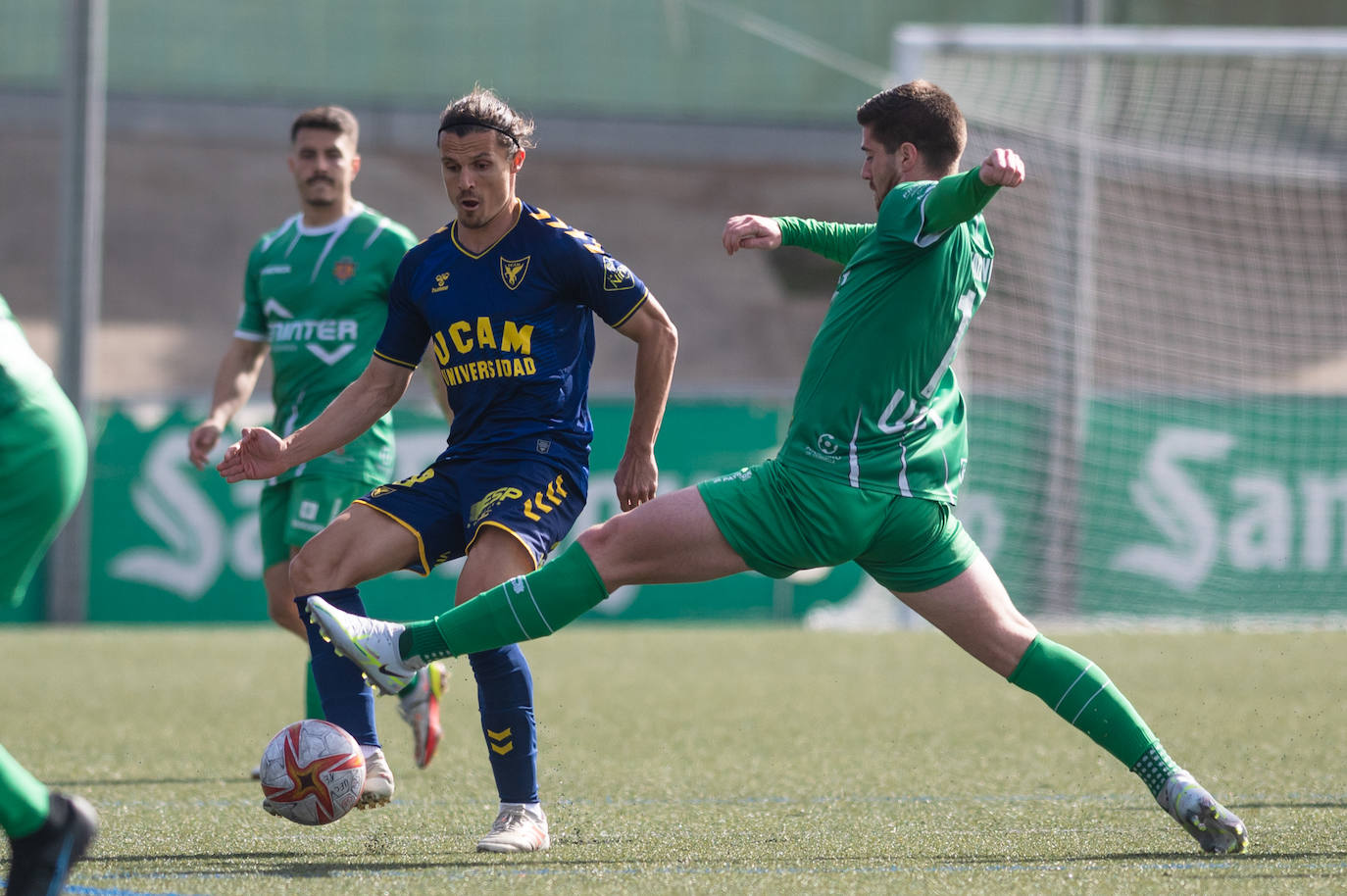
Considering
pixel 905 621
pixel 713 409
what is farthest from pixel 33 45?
pixel 905 621

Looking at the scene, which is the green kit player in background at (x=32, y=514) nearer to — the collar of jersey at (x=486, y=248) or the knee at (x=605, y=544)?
the knee at (x=605, y=544)

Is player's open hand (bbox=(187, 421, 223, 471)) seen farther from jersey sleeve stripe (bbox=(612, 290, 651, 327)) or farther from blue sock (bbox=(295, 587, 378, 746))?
jersey sleeve stripe (bbox=(612, 290, 651, 327))

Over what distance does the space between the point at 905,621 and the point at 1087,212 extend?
131 inches

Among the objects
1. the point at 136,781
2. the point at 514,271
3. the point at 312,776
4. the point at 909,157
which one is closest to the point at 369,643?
the point at 312,776

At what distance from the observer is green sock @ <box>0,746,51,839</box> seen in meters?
3.05

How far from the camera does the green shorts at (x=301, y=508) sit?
18.6ft

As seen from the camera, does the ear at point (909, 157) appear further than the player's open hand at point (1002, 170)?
Yes

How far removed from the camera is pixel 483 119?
4.24m

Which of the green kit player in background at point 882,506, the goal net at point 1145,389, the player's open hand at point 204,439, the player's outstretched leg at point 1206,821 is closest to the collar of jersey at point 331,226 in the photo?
the player's open hand at point 204,439

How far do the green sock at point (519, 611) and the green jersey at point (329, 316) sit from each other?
6.65ft

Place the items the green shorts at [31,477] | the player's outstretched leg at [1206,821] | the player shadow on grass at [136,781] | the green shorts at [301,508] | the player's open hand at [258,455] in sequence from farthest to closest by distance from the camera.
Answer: the green shorts at [301,508]
the player shadow on grass at [136,781]
the player's open hand at [258,455]
the player's outstretched leg at [1206,821]
the green shorts at [31,477]

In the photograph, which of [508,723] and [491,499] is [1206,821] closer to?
[508,723]

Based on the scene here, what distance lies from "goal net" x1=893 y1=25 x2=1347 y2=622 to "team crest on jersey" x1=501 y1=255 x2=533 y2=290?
7.85m

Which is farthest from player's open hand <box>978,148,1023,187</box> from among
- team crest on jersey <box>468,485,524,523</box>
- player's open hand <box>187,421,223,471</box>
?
player's open hand <box>187,421,223,471</box>
